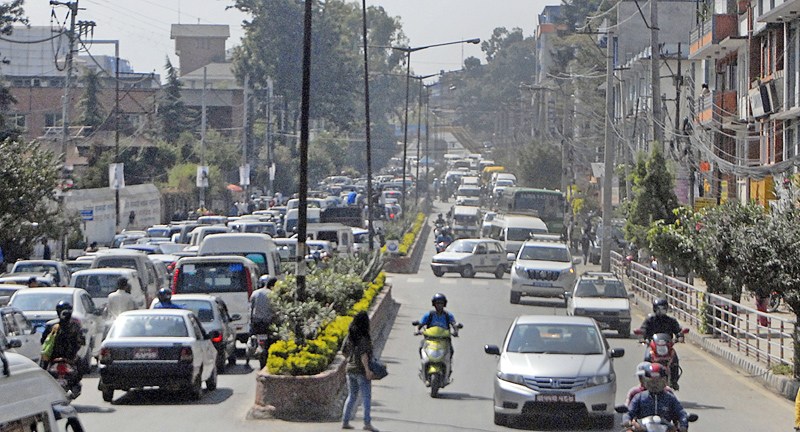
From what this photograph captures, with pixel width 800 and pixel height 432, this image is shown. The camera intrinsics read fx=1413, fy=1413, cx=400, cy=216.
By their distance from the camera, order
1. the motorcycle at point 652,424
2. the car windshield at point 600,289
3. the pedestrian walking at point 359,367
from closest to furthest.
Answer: the motorcycle at point 652,424
the pedestrian walking at point 359,367
the car windshield at point 600,289

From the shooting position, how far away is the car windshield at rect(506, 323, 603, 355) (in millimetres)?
18797

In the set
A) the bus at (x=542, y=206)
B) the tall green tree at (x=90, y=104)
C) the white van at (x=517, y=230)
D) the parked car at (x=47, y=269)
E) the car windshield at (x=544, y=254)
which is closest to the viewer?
the parked car at (x=47, y=269)

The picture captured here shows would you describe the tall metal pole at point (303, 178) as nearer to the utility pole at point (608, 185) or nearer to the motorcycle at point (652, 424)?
the motorcycle at point (652, 424)

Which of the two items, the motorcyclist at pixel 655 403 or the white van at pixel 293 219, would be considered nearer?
the motorcyclist at pixel 655 403

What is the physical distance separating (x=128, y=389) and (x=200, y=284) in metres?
7.39

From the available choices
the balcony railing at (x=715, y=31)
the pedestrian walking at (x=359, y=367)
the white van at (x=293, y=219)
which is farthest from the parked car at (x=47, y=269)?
the balcony railing at (x=715, y=31)

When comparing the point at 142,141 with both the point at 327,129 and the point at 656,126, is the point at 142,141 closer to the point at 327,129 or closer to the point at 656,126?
the point at 327,129

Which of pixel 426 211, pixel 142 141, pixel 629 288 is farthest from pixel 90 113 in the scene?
pixel 629 288

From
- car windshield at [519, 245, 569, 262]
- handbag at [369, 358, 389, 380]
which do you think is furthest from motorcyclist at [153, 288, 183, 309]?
car windshield at [519, 245, 569, 262]

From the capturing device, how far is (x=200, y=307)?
2453 cm

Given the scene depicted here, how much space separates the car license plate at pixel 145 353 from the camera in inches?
790

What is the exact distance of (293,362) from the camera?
18.5m

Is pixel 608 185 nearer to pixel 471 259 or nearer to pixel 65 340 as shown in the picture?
pixel 471 259

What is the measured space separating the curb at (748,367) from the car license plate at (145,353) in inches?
386
